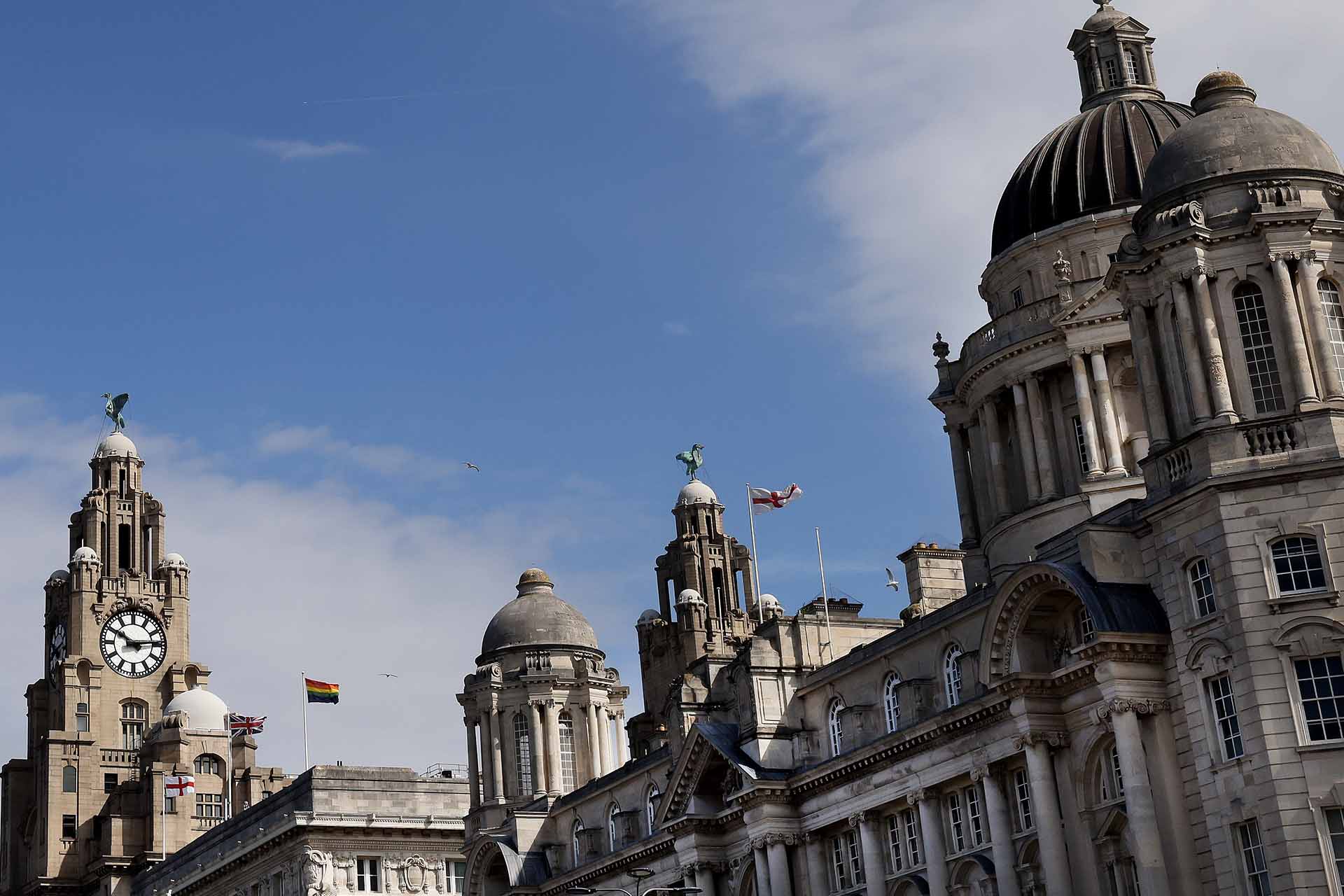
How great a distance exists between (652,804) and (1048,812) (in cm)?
2685

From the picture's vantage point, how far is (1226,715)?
51938mm

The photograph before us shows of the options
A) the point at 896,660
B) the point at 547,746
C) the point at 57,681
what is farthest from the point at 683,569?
the point at 896,660

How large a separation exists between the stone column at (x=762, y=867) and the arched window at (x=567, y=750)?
22079mm

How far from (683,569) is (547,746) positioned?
57414 millimetres

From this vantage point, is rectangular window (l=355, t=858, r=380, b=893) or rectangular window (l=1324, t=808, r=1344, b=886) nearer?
rectangular window (l=1324, t=808, r=1344, b=886)

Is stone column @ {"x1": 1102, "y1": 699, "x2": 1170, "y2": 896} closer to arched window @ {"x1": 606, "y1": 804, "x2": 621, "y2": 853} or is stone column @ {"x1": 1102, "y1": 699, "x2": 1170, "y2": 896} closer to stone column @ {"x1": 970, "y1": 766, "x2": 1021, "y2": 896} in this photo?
stone column @ {"x1": 970, "y1": 766, "x2": 1021, "y2": 896}

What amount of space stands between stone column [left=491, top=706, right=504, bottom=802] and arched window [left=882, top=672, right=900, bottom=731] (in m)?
28.2

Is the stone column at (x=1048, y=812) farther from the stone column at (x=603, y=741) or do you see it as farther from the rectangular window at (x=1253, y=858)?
the stone column at (x=603, y=741)

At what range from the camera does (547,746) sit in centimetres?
9162

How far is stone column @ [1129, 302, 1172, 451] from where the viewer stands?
5591cm

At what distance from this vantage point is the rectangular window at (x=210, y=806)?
137625 mm

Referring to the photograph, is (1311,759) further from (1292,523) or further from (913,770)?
(913,770)

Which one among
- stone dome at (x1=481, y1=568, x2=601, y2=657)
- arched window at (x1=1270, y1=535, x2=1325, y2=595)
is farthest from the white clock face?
arched window at (x1=1270, y1=535, x2=1325, y2=595)

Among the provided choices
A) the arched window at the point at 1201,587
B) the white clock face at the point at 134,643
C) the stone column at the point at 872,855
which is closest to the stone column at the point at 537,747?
the stone column at the point at 872,855
